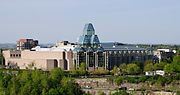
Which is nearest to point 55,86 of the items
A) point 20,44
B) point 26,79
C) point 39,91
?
point 39,91

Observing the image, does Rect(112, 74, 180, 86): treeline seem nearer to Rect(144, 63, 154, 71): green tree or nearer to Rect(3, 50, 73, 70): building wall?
Rect(144, 63, 154, 71): green tree

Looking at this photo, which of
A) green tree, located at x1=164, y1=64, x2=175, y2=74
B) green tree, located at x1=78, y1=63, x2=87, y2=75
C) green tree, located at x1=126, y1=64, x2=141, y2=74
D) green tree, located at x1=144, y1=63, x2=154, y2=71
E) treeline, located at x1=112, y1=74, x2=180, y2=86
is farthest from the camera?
green tree, located at x1=144, y1=63, x2=154, y2=71

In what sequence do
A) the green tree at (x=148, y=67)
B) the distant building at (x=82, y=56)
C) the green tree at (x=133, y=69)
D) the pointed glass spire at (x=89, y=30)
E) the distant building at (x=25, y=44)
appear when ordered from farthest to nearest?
the distant building at (x=25, y=44)
the pointed glass spire at (x=89, y=30)
the distant building at (x=82, y=56)
the green tree at (x=148, y=67)
the green tree at (x=133, y=69)

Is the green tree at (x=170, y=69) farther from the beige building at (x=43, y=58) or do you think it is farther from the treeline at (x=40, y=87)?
the treeline at (x=40, y=87)

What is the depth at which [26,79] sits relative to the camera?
30.6 metres

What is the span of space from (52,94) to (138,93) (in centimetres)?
588

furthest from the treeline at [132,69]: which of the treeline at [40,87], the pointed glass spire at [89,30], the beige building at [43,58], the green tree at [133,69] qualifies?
the treeline at [40,87]

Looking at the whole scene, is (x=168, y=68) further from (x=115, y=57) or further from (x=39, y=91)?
(x=39, y=91)

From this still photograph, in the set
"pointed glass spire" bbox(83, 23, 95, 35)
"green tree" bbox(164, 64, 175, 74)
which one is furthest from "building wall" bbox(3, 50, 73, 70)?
"green tree" bbox(164, 64, 175, 74)

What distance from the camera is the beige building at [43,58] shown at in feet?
180

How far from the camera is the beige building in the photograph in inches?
2155

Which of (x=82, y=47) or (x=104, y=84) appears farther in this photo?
(x=82, y=47)

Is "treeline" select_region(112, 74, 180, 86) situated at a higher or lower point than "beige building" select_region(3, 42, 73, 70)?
lower

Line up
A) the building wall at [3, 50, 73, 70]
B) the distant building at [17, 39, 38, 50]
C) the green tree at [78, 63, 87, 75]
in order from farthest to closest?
the distant building at [17, 39, 38, 50] < the building wall at [3, 50, 73, 70] < the green tree at [78, 63, 87, 75]
